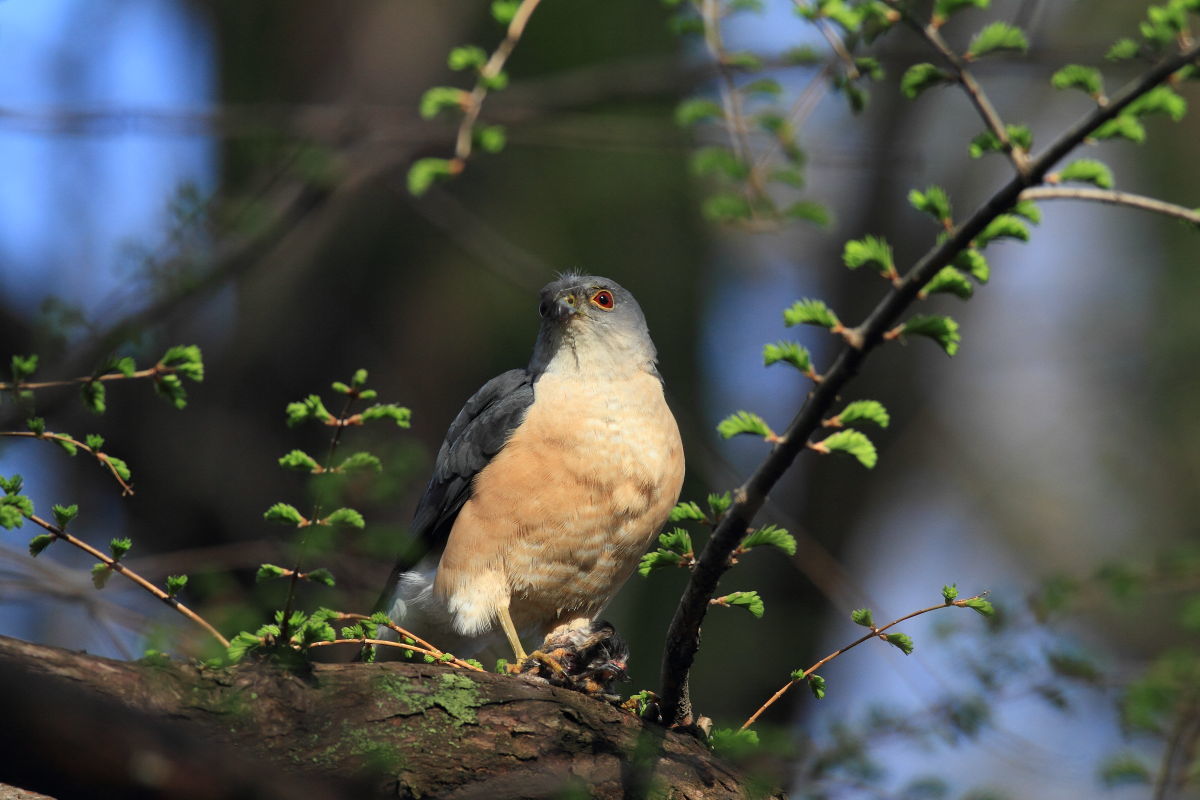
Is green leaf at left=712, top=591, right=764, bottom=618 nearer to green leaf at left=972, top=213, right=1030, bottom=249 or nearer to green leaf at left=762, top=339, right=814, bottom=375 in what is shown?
green leaf at left=762, top=339, right=814, bottom=375

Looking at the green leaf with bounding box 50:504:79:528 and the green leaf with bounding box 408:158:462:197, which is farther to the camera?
the green leaf with bounding box 408:158:462:197

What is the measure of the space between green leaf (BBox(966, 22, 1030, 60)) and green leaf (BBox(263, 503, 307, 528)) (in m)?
1.88

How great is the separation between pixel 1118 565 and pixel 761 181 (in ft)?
5.32

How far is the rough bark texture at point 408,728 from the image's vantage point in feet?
9.36

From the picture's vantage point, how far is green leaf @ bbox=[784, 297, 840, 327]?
2.30 m

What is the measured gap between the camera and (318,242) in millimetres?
8984

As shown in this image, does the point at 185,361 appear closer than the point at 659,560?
No

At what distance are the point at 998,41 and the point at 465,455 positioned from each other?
9.70ft

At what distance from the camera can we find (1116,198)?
6.90 feet

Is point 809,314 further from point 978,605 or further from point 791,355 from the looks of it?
point 978,605

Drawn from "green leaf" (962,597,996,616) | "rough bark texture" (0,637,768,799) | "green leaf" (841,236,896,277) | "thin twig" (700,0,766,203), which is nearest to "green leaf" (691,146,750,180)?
"thin twig" (700,0,766,203)

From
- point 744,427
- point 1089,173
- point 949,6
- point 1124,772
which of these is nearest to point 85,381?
point 744,427

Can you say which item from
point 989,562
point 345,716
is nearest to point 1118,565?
point 345,716

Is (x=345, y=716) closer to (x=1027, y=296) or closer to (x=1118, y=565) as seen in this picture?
(x=1118, y=565)
